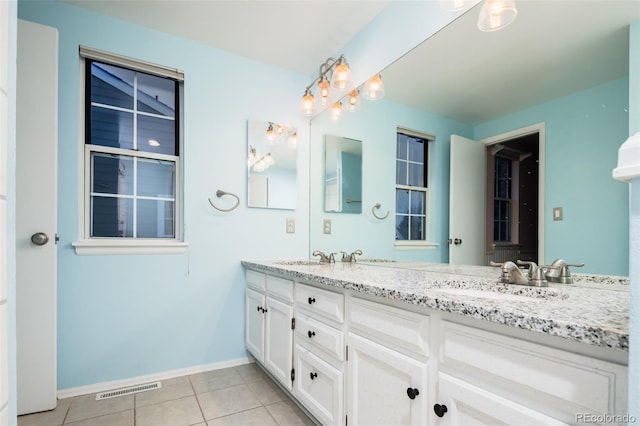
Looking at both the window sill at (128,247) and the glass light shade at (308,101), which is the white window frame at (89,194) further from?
the glass light shade at (308,101)

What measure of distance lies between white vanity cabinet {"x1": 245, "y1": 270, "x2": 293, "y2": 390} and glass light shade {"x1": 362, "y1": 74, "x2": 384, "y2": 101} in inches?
51.4

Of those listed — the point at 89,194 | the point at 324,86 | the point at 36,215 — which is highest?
the point at 324,86

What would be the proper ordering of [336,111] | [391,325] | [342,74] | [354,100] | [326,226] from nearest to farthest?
1. [391,325]
2. [342,74]
3. [354,100]
4. [336,111]
5. [326,226]

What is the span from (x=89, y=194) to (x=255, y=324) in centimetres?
138

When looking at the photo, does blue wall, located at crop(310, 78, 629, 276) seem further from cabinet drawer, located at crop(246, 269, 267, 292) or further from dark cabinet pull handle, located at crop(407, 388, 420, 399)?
cabinet drawer, located at crop(246, 269, 267, 292)

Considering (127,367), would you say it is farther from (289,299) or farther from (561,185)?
(561,185)

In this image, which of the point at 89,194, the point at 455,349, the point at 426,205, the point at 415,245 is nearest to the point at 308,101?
the point at 426,205

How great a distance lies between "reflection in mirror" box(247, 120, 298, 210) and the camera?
2566 mm

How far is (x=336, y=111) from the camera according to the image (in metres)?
2.54

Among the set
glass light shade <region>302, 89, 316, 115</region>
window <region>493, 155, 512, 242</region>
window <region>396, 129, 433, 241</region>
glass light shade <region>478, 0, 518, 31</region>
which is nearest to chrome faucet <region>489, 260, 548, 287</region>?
window <region>493, 155, 512, 242</region>

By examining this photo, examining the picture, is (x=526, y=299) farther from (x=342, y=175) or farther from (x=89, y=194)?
(x=89, y=194)

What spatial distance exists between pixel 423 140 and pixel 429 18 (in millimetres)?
636

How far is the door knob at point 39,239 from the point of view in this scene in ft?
5.83

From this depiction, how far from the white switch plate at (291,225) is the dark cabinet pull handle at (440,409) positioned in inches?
75.4
